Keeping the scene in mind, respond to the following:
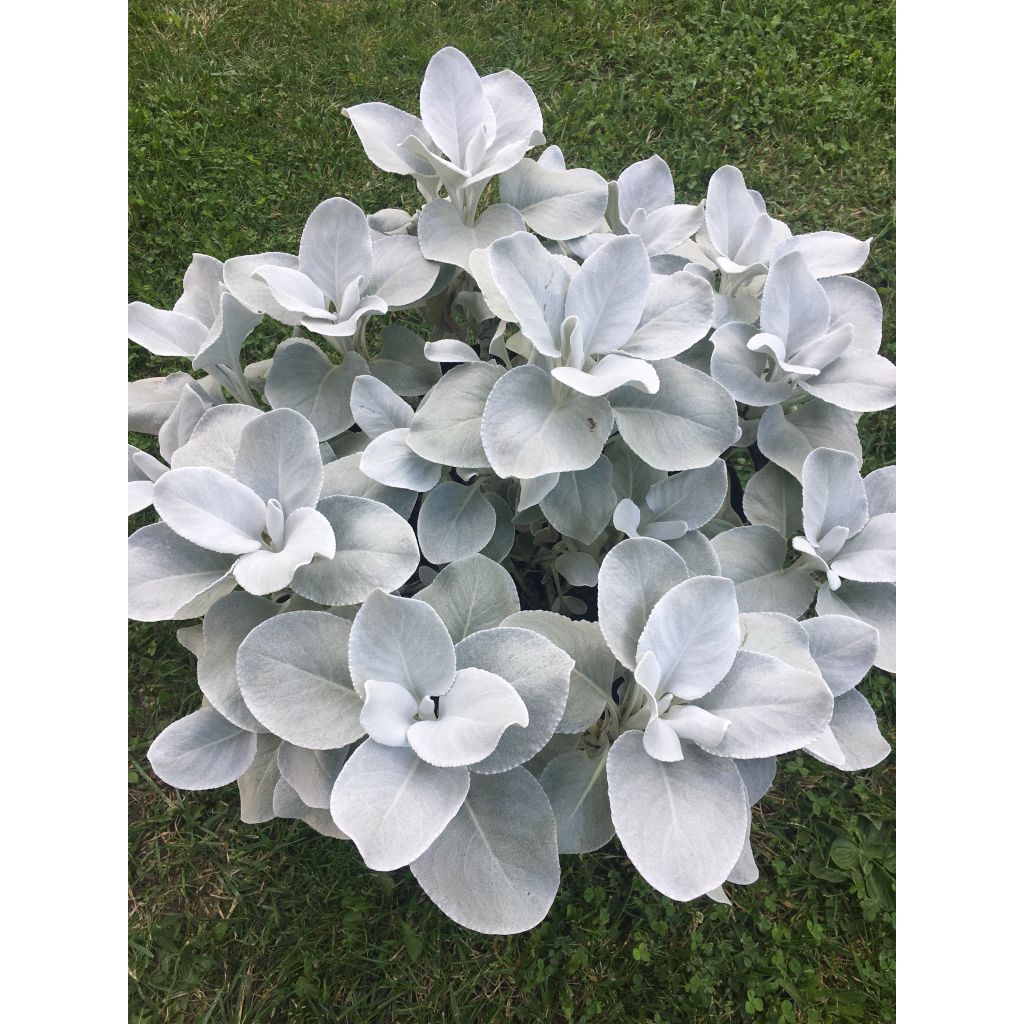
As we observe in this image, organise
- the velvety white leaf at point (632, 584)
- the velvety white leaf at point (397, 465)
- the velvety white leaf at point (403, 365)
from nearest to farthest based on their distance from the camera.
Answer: the velvety white leaf at point (632, 584) → the velvety white leaf at point (397, 465) → the velvety white leaf at point (403, 365)

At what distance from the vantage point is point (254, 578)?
83cm

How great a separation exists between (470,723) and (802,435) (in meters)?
0.63

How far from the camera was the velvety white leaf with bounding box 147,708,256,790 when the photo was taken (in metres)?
1.00

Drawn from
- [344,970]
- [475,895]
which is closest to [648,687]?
[475,895]

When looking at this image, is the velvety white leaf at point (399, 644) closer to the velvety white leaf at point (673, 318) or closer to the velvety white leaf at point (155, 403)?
the velvety white leaf at point (673, 318)

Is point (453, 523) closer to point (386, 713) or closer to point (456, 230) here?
point (386, 713)

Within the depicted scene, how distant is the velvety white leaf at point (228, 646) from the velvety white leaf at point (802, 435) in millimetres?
681

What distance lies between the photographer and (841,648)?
3.15ft

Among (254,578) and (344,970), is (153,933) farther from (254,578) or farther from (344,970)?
(254,578)

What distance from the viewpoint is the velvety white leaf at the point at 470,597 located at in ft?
3.14

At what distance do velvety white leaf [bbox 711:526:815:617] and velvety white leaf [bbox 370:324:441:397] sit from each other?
0.48 meters

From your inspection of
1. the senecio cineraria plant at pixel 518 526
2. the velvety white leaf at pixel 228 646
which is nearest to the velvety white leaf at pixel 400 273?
the senecio cineraria plant at pixel 518 526

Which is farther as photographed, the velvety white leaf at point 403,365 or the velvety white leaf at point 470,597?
the velvety white leaf at point 403,365

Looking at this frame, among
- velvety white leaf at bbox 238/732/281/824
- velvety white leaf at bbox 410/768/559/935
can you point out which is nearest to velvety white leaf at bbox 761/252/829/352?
velvety white leaf at bbox 410/768/559/935
